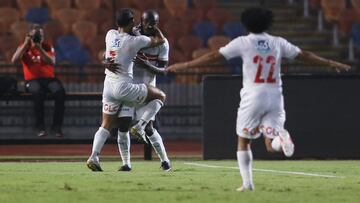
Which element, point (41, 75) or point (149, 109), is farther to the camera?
point (41, 75)

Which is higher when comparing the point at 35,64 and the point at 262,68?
the point at 262,68

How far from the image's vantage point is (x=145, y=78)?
606 inches

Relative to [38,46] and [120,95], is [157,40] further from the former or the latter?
[38,46]

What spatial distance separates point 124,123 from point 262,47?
412 cm

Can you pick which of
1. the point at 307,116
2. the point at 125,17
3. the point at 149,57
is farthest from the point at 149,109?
the point at 307,116

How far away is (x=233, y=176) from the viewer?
45.2ft

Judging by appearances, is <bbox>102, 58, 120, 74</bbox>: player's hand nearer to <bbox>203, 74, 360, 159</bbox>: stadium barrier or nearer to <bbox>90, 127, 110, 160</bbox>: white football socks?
<bbox>90, 127, 110, 160</bbox>: white football socks

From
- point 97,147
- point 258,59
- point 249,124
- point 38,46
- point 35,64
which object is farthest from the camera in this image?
point 35,64

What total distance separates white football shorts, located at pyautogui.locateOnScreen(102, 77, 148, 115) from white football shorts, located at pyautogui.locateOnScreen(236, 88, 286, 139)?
346 cm

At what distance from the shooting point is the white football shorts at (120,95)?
568 inches

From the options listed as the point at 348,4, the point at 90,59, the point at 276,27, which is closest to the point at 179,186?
the point at 90,59

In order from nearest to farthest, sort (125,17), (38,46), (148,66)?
(125,17) → (148,66) → (38,46)

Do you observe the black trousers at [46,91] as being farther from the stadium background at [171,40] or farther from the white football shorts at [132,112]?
the white football shorts at [132,112]

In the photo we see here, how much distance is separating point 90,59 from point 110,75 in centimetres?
1242
